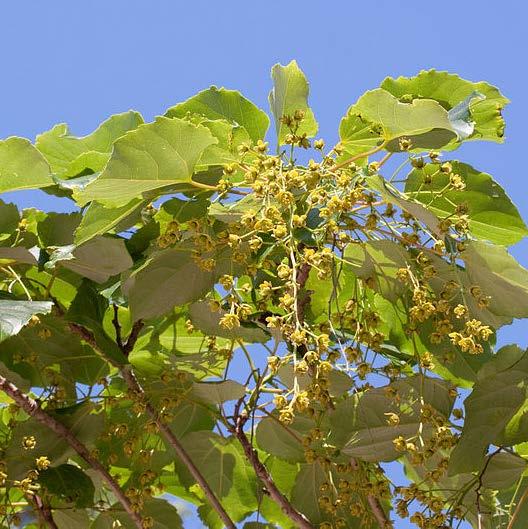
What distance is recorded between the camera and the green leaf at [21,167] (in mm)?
1599

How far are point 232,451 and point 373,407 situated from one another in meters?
0.37

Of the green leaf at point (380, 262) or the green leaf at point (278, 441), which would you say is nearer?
the green leaf at point (380, 262)

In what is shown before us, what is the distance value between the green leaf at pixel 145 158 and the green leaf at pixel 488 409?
1.81 ft

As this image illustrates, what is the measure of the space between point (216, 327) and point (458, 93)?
0.54m

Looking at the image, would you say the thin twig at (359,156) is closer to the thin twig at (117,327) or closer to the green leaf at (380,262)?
the green leaf at (380,262)

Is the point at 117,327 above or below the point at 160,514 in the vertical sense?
above

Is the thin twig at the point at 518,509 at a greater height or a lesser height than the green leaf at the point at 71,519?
lesser

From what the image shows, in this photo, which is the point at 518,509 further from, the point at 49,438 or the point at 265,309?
the point at 49,438

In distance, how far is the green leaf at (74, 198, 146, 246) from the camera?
5.09 feet

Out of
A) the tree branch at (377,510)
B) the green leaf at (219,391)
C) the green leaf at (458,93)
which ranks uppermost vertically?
the green leaf at (458,93)

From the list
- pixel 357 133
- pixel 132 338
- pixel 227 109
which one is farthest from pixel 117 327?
pixel 357 133

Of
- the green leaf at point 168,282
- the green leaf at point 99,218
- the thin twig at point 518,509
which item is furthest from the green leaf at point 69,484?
the thin twig at point 518,509

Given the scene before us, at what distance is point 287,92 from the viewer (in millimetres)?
1627

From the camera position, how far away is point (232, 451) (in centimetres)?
188
